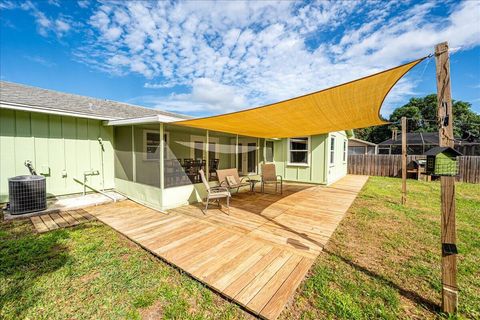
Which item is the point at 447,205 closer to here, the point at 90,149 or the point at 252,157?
the point at 252,157

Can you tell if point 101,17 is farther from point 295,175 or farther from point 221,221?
point 295,175

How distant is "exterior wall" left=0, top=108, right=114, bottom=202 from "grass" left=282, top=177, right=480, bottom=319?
22.0ft

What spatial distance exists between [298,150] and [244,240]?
6854mm

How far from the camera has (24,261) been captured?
265 cm

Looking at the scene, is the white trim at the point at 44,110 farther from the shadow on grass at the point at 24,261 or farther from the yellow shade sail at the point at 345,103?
the yellow shade sail at the point at 345,103

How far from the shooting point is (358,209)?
520 centimetres

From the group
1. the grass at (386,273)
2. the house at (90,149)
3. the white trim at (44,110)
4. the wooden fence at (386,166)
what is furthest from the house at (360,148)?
the white trim at (44,110)

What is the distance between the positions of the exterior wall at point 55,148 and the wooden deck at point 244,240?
1655mm

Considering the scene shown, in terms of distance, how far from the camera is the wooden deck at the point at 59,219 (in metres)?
3.78

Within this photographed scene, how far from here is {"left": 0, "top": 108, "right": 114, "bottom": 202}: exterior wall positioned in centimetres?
480

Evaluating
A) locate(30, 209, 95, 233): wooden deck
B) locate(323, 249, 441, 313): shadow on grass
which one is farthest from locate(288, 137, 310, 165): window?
locate(30, 209, 95, 233): wooden deck

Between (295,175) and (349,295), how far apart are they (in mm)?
7522

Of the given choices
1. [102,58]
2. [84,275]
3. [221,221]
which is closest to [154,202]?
[221,221]

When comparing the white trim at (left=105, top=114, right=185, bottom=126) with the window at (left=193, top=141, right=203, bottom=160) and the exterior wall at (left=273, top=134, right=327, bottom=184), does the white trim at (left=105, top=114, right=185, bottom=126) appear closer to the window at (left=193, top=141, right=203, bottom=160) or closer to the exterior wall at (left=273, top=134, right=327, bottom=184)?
the window at (left=193, top=141, right=203, bottom=160)
